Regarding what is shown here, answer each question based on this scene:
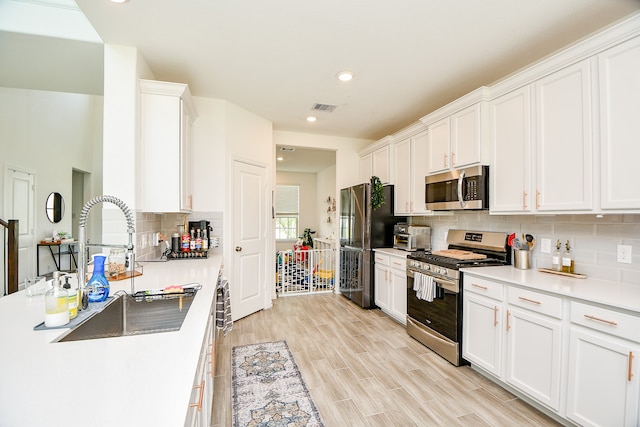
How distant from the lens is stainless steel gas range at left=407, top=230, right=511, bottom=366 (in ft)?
8.59

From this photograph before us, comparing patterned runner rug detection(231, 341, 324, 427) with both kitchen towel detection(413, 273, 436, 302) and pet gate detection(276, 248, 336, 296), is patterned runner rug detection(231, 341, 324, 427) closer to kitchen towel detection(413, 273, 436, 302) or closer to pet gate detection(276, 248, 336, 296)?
kitchen towel detection(413, 273, 436, 302)

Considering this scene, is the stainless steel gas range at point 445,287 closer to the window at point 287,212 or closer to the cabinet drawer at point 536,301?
the cabinet drawer at point 536,301

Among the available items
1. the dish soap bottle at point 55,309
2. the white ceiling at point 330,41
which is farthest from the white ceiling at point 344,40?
the dish soap bottle at point 55,309

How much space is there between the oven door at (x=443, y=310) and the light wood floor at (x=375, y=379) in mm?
274

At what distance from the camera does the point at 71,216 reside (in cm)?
620

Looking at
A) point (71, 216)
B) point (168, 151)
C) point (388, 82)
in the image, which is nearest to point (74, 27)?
point (168, 151)

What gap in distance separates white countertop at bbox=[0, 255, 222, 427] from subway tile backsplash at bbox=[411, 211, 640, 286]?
2687 millimetres

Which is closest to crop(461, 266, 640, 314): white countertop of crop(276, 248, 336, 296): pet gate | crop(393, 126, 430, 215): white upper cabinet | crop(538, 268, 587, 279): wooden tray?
crop(538, 268, 587, 279): wooden tray

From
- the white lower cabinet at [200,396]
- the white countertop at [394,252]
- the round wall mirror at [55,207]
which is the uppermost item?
the round wall mirror at [55,207]

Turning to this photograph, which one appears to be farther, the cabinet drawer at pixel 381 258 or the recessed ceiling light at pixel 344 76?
the cabinet drawer at pixel 381 258

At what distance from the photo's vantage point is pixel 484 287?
2.38m

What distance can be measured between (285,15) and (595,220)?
105 inches

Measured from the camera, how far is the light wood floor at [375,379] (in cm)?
198

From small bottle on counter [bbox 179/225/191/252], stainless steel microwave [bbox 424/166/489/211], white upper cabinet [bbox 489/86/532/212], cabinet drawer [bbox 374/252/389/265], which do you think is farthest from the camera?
cabinet drawer [bbox 374/252/389/265]
